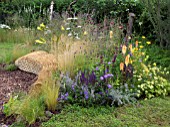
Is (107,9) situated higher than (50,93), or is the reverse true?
(107,9)

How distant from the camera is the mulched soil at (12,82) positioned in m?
4.69

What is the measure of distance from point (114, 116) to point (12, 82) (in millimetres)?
2296

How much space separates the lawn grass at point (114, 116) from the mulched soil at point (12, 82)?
72 cm

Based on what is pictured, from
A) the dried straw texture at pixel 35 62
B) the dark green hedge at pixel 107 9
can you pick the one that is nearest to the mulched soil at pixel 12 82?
the dried straw texture at pixel 35 62

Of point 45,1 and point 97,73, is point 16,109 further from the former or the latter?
point 45,1

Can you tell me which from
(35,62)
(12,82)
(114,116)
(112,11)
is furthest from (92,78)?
(112,11)

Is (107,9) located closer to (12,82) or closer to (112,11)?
(112,11)

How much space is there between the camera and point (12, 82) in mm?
5477

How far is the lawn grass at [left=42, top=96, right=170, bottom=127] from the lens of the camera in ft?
12.4

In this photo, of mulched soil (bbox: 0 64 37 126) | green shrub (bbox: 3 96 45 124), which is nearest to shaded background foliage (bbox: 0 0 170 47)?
mulched soil (bbox: 0 64 37 126)

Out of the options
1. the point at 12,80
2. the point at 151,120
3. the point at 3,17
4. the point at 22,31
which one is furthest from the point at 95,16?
the point at 151,120

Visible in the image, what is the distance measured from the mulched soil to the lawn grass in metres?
0.72

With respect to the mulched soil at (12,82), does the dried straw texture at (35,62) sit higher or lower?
higher

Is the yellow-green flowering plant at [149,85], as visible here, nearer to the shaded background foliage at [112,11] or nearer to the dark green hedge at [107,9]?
the shaded background foliage at [112,11]
